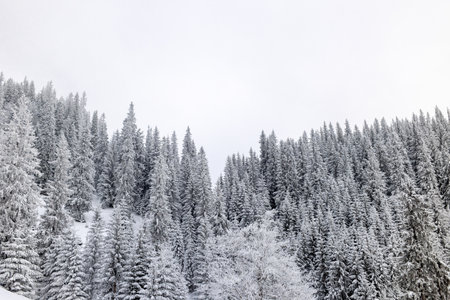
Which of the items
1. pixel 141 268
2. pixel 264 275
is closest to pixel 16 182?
pixel 141 268

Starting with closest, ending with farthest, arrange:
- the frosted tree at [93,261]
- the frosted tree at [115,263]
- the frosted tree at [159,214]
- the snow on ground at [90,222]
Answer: the frosted tree at [115,263], the frosted tree at [93,261], the snow on ground at [90,222], the frosted tree at [159,214]

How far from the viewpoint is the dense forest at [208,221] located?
81.5 feet

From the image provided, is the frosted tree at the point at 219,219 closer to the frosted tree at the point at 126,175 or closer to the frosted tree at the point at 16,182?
the frosted tree at the point at 126,175

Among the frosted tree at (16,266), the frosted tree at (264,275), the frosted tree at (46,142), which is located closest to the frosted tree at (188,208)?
the frosted tree at (46,142)

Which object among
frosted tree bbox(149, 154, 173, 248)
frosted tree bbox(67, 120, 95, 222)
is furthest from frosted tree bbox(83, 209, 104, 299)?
frosted tree bbox(67, 120, 95, 222)

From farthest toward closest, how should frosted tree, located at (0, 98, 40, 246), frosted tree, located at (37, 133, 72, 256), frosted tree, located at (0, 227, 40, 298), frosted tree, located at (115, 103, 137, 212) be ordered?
frosted tree, located at (115, 103, 137, 212)
frosted tree, located at (37, 133, 72, 256)
frosted tree, located at (0, 98, 40, 246)
frosted tree, located at (0, 227, 40, 298)

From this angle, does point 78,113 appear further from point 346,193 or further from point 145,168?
point 346,193

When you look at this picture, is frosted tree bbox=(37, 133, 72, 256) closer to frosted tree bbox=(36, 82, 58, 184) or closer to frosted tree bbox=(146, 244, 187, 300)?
frosted tree bbox=(146, 244, 187, 300)

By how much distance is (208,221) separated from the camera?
199ft

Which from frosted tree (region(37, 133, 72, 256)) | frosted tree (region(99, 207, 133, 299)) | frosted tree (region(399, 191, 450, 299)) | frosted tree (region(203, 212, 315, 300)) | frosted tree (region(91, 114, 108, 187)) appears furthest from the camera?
frosted tree (region(91, 114, 108, 187))

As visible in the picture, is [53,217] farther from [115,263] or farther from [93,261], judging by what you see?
[115,263]

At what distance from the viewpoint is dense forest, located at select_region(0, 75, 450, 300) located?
977 inches

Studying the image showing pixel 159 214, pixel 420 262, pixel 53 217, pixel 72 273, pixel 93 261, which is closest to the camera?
pixel 420 262

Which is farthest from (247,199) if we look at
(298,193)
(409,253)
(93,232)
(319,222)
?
(409,253)
